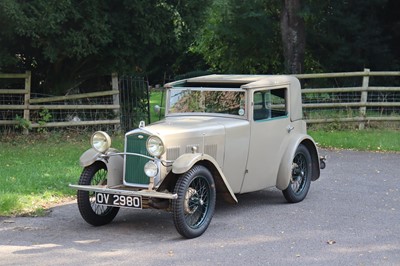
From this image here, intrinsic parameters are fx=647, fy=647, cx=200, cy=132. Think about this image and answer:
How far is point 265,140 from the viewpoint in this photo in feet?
28.5

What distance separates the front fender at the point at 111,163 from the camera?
775 centimetres

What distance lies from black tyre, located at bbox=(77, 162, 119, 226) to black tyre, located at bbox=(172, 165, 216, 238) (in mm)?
1179

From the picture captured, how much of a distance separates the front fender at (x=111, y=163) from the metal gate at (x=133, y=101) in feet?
30.4

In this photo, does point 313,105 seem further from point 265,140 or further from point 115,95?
point 265,140

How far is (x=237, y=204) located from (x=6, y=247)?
133 inches

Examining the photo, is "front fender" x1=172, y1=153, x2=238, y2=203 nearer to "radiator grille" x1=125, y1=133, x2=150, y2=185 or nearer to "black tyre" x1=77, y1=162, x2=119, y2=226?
"radiator grille" x1=125, y1=133, x2=150, y2=185

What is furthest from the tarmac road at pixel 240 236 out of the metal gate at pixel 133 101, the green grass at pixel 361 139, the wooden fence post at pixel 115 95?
the metal gate at pixel 133 101

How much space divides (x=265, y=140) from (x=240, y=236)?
181 cm


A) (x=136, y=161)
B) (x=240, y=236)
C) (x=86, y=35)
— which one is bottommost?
(x=240, y=236)

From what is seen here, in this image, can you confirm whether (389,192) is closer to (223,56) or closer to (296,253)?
(296,253)

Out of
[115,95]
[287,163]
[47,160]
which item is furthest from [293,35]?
Result: [287,163]

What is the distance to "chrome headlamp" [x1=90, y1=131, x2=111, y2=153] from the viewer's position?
25.6 feet

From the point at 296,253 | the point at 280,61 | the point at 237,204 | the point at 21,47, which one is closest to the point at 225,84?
the point at 237,204

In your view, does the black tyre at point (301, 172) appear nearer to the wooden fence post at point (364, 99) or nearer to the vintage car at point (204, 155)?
the vintage car at point (204, 155)
